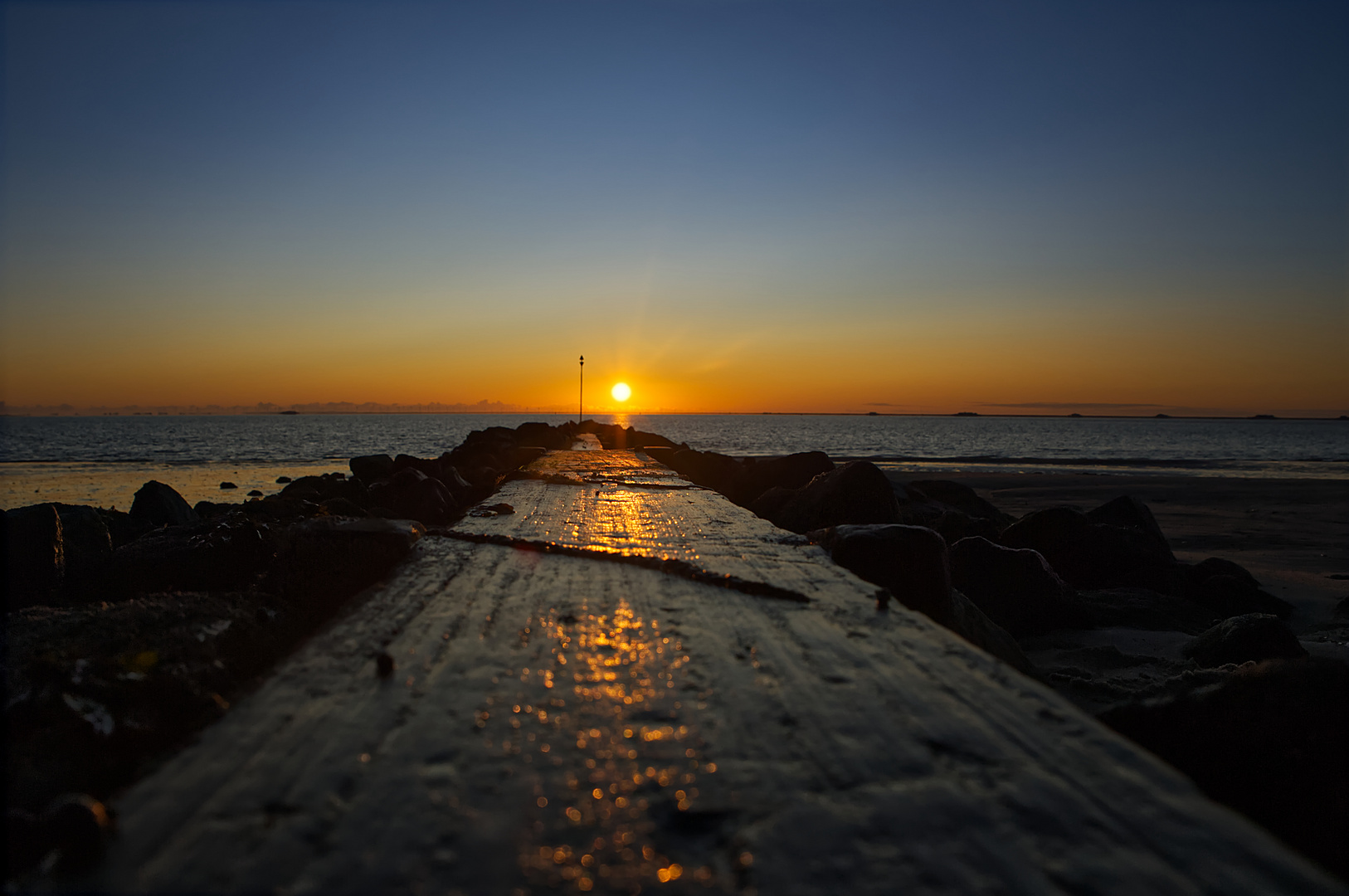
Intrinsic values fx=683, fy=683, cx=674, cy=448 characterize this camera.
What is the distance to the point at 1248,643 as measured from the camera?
13.5 feet

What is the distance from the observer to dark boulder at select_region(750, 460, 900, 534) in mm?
5930

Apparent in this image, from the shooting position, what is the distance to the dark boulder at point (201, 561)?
3.85 m

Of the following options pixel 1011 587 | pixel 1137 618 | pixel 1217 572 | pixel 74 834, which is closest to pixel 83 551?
pixel 74 834

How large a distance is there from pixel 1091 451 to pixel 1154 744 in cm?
5067

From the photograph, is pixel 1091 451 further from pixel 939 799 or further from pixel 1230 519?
pixel 939 799

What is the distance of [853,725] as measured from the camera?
5.04ft

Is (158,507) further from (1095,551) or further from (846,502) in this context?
(1095,551)

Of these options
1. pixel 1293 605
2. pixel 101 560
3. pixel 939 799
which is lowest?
pixel 1293 605

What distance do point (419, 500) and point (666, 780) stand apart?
733 centimetres

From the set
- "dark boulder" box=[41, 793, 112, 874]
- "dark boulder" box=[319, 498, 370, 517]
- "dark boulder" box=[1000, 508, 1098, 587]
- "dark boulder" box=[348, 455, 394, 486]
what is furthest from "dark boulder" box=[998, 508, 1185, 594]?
"dark boulder" box=[348, 455, 394, 486]

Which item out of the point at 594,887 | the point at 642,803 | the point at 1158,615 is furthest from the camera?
the point at 1158,615

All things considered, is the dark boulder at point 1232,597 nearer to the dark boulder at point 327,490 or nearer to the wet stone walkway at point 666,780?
the wet stone walkway at point 666,780

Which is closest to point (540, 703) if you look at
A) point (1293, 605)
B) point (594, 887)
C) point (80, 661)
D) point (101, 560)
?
point (594, 887)

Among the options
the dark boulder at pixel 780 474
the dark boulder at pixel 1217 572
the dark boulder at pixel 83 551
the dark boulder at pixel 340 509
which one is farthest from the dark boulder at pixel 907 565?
the dark boulder at pixel 340 509
